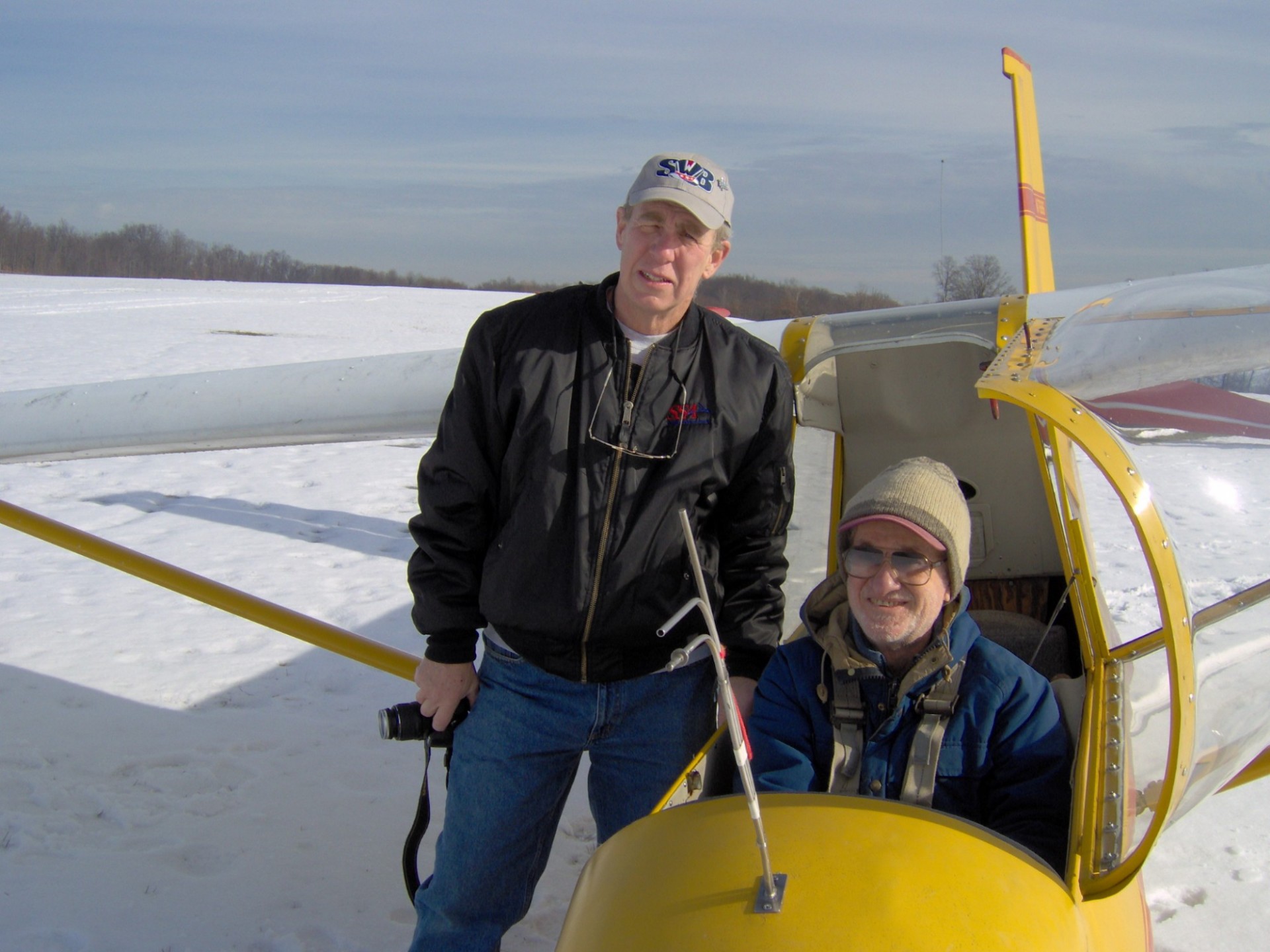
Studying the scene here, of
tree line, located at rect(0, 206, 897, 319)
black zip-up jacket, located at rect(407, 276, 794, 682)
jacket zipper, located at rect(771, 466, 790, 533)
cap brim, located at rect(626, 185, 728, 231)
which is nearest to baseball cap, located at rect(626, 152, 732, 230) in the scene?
cap brim, located at rect(626, 185, 728, 231)

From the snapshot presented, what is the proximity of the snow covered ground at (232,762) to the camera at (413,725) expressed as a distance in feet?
2.90

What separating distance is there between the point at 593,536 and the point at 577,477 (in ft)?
0.40

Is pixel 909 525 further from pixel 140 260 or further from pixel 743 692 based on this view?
pixel 140 260

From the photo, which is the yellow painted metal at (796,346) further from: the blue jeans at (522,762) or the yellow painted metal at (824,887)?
the yellow painted metal at (824,887)

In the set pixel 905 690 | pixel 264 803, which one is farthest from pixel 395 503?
pixel 905 690

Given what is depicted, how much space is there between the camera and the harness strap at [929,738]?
1.92 meters

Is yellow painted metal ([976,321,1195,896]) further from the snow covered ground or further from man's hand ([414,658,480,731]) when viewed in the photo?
the snow covered ground

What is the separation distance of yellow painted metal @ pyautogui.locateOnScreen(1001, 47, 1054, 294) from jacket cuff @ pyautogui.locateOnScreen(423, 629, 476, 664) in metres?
3.32

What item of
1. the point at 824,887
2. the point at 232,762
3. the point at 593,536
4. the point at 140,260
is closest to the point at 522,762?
the point at 593,536

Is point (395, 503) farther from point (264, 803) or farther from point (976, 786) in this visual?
point (976, 786)

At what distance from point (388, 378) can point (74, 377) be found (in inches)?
476

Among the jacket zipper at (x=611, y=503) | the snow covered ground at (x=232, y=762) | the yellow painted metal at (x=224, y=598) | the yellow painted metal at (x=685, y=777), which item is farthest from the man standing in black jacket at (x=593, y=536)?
the snow covered ground at (x=232, y=762)

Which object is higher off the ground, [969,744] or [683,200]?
[683,200]

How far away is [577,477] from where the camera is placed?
2119mm
